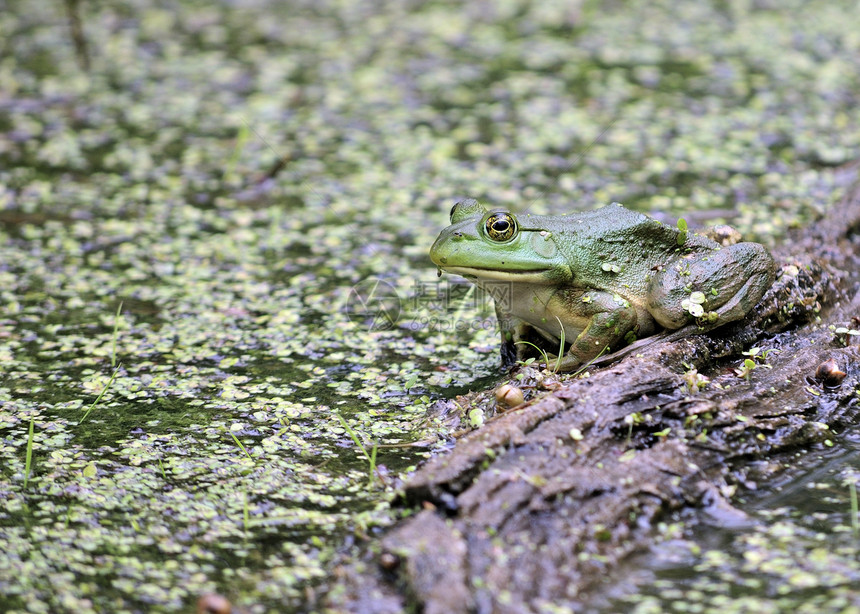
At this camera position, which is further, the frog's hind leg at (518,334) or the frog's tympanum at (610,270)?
the frog's hind leg at (518,334)

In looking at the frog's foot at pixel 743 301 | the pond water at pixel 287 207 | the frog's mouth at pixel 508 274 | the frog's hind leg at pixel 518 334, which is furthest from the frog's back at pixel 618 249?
the pond water at pixel 287 207

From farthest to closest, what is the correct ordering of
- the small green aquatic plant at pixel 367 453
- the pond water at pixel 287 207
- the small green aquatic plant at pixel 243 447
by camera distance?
the small green aquatic plant at pixel 243 447, the small green aquatic plant at pixel 367 453, the pond water at pixel 287 207

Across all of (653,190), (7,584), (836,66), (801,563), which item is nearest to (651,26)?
(836,66)

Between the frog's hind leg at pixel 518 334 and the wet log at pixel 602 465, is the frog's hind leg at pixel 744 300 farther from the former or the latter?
the frog's hind leg at pixel 518 334

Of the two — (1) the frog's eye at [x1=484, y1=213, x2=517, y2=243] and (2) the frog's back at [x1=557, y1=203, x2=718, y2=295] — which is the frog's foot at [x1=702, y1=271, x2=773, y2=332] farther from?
(1) the frog's eye at [x1=484, y1=213, x2=517, y2=243]

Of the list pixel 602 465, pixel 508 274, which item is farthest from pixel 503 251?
pixel 602 465

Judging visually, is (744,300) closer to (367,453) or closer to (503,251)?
(503,251)
